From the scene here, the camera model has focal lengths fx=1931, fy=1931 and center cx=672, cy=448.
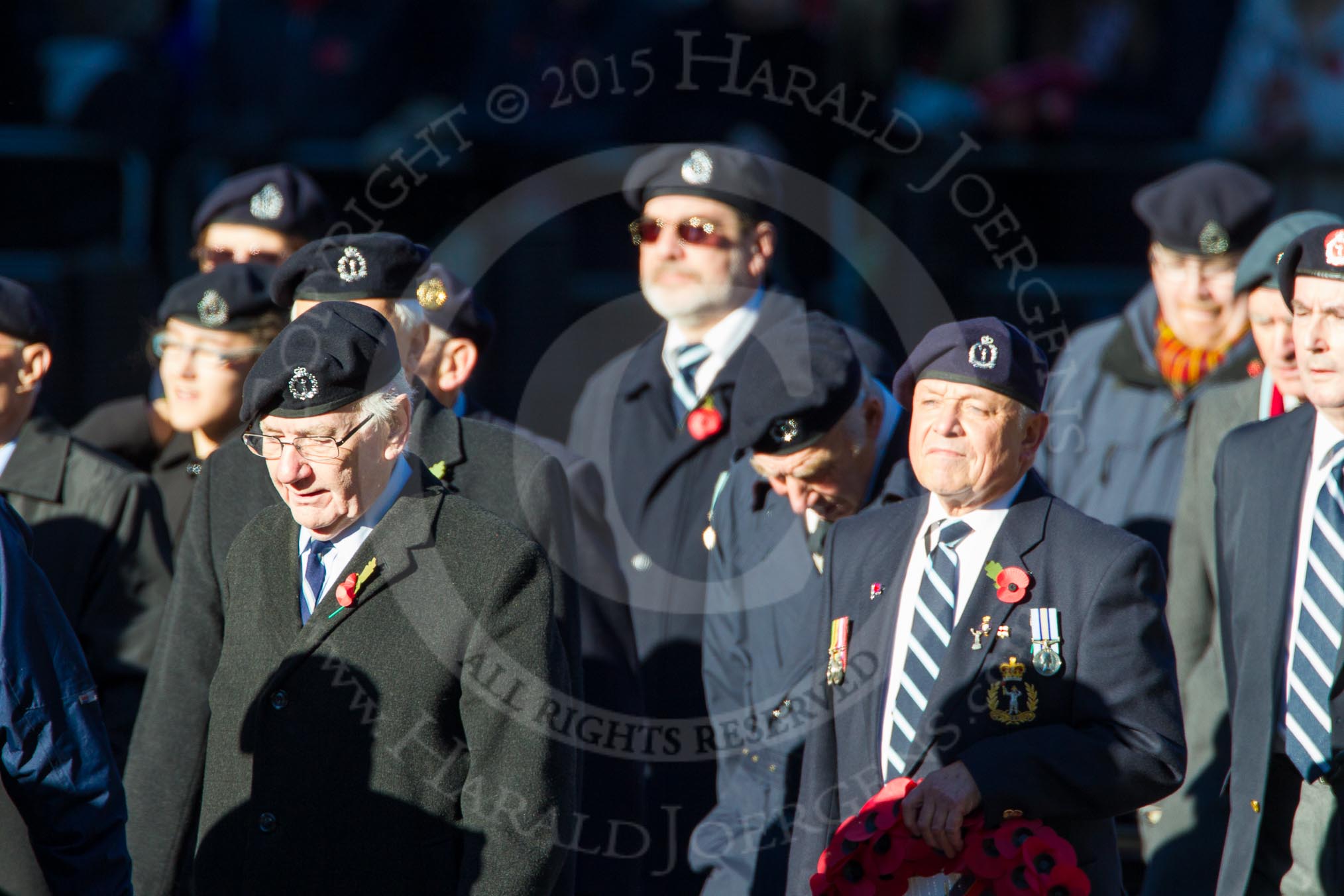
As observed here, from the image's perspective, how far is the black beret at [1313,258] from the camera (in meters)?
4.80

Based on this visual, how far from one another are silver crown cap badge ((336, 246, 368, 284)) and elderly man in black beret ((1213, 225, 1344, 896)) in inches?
92.5

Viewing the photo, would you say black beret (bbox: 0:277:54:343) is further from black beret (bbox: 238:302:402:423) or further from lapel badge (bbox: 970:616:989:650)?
lapel badge (bbox: 970:616:989:650)

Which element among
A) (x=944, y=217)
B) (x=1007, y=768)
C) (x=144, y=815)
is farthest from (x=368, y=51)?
(x=1007, y=768)

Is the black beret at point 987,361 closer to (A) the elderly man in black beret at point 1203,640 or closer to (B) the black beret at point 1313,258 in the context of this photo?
(B) the black beret at point 1313,258

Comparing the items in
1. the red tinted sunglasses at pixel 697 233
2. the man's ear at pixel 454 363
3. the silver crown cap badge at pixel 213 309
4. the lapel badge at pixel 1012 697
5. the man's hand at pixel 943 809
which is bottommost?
the man's hand at pixel 943 809

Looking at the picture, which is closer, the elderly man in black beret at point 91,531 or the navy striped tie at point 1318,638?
the navy striped tie at point 1318,638

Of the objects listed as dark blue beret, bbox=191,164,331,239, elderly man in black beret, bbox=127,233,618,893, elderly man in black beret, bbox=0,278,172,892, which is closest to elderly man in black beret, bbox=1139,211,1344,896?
elderly man in black beret, bbox=127,233,618,893

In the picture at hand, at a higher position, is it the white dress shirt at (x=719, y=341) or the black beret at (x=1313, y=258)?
the black beret at (x=1313, y=258)

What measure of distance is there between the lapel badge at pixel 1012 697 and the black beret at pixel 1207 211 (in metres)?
2.83

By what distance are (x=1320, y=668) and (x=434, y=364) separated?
2478 millimetres

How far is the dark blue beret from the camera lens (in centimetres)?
655

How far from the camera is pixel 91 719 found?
3898 millimetres

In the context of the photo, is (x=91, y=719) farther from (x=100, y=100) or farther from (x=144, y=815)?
(x=100, y=100)

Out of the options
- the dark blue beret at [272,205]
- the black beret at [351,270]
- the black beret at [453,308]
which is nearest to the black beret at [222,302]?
the black beret at [453,308]
